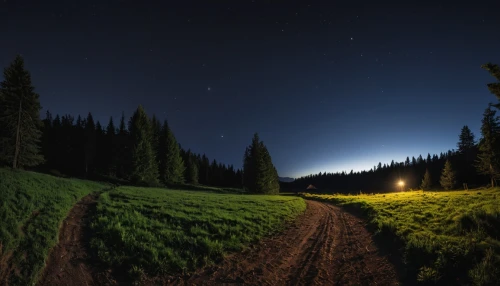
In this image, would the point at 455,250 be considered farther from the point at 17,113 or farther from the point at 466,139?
the point at 466,139

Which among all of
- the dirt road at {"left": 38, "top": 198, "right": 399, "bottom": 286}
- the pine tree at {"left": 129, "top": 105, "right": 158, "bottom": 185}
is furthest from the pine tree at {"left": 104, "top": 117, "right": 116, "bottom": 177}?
the dirt road at {"left": 38, "top": 198, "right": 399, "bottom": 286}

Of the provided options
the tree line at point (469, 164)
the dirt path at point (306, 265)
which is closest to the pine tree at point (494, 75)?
the tree line at point (469, 164)

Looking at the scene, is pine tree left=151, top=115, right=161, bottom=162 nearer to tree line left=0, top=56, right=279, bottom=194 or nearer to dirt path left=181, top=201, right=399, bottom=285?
tree line left=0, top=56, right=279, bottom=194

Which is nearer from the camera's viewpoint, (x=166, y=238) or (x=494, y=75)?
(x=166, y=238)

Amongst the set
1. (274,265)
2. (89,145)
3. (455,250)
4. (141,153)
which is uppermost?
(89,145)

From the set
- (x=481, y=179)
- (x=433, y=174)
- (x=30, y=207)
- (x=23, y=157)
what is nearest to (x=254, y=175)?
(x=23, y=157)

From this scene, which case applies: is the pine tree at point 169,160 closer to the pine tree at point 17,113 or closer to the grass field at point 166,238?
the pine tree at point 17,113

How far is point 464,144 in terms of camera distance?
229 feet

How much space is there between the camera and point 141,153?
45531mm

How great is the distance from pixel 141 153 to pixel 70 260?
130 ft

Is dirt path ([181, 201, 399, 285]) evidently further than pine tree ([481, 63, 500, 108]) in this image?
No

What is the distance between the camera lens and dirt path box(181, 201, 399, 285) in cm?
777

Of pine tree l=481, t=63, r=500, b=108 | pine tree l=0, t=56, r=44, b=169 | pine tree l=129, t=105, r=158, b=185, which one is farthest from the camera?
pine tree l=129, t=105, r=158, b=185

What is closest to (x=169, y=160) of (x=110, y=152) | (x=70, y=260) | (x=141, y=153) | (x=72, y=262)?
(x=141, y=153)
